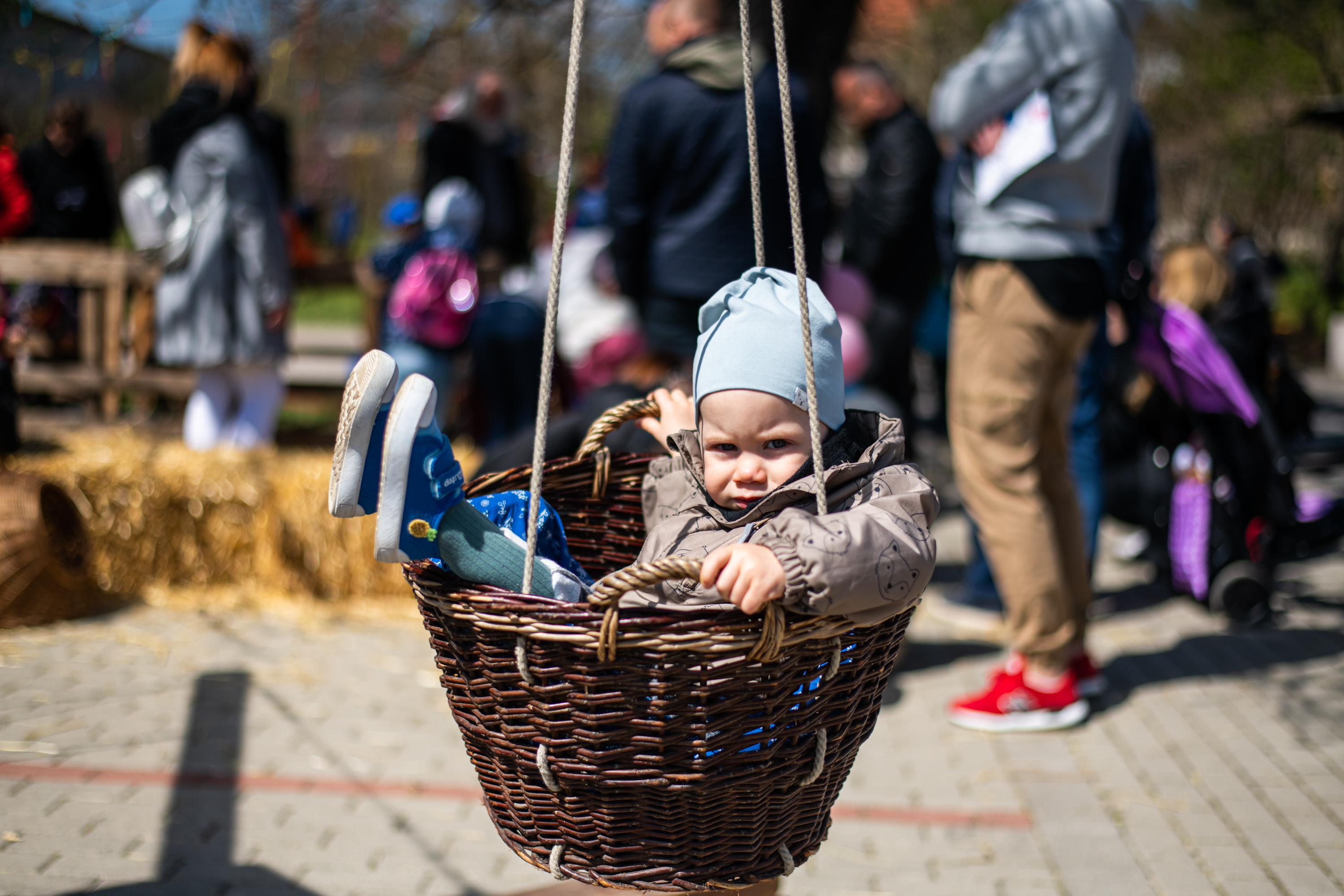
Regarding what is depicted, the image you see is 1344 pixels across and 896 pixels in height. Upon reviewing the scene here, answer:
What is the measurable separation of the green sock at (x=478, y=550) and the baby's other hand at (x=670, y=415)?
0.56m

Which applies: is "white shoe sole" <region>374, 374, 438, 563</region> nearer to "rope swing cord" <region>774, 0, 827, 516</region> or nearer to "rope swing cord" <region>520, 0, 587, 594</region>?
"rope swing cord" <region>520, 0, 587, 594</region>

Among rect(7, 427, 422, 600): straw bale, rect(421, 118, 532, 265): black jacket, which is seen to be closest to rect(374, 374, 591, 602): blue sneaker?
rect(7, 427, 422, 600): straw bale

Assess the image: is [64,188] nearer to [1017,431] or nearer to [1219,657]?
[1017,431]

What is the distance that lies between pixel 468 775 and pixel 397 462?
189 centimetres

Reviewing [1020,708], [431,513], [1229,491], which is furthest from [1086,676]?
[431,513]

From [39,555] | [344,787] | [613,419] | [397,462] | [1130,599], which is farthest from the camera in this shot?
[1130,599]

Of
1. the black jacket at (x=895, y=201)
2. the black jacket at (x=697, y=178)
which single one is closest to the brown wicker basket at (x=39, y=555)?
the black jacket at (x=697, y=178)

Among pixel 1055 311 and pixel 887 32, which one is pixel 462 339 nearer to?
pixel 1055 311

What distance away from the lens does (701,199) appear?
3.79 meters

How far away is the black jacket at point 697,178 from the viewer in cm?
369

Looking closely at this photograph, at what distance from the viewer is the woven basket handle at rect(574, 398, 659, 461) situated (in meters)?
2.28

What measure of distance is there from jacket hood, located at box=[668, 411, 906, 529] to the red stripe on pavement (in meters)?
1.39

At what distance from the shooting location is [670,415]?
2.32 meters

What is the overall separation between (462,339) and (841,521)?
13.2 feet
